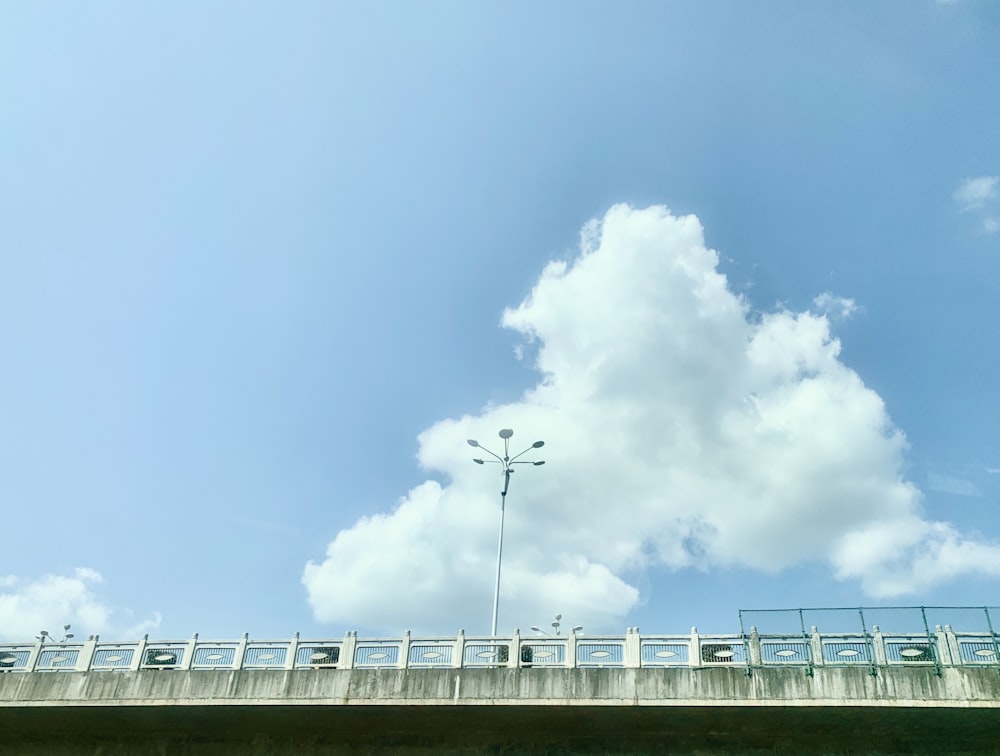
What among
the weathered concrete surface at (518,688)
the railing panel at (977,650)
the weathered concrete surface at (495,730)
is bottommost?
the weathered concrete surface at (495,730)

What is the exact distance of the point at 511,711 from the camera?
20578mm

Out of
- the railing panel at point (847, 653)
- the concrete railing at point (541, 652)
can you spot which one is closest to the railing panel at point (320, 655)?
the concrete railing at point (541, 652)

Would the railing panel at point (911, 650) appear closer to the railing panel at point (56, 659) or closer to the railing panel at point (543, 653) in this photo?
the railing panel at point (543, 653)

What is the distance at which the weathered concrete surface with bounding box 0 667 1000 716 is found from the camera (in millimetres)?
18859

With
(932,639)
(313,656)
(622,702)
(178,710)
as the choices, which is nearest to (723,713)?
(622,702)

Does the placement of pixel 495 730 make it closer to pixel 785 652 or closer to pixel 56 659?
pixel 785 652

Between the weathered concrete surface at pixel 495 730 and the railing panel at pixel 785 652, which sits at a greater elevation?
the railing panel at pixel 785 652

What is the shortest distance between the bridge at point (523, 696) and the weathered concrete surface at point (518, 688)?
0.04 m

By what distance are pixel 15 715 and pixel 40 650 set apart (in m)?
1.99

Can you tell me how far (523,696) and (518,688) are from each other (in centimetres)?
26

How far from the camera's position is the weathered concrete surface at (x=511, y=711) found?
1919 centimetres

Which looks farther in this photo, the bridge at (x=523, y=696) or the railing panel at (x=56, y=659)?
the railing panel at (x=56, y=659)

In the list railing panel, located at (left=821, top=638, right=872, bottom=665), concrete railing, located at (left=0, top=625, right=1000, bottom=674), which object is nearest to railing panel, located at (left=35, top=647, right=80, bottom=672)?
concrete railing, located at (left=0, top=625, right=1000, bottom=674)

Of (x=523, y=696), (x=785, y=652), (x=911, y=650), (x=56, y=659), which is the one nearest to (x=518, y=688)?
(x=523, y=696)
